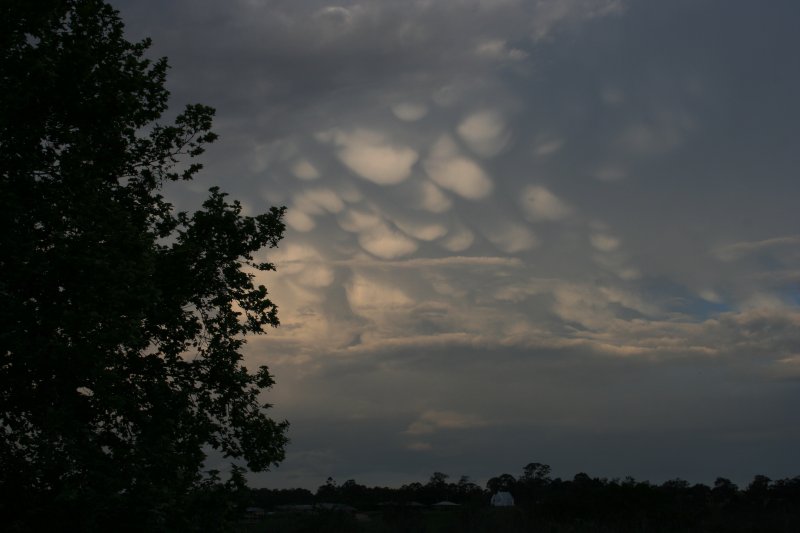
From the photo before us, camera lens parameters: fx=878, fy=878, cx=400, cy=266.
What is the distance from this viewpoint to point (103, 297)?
18.3 metres

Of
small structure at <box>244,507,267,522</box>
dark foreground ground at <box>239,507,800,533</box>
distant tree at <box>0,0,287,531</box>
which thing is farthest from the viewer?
dark foreground ground at <box>239,507,800,533</box>

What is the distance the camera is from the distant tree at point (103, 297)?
18172 mm

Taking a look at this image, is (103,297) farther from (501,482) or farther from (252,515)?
(501,482)

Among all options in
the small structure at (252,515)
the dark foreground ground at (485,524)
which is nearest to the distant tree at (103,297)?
the small structure at (252,515)

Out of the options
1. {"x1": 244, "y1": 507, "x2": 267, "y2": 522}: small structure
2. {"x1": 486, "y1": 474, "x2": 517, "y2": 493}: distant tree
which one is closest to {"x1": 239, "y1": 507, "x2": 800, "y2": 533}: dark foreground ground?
{"x1": 244, "y1": 507, "x2": 267, "y2": 522}: small structure

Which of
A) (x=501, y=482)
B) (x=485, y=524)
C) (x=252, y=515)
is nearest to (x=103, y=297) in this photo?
(x=252, y=515)

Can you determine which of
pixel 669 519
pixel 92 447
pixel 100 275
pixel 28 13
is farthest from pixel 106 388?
pixel 669 519

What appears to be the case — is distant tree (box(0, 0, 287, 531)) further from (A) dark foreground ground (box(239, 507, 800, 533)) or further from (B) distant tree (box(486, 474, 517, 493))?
(B) distant tree (box(486, 474, 517, 493))

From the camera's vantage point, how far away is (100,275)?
59.4 feet

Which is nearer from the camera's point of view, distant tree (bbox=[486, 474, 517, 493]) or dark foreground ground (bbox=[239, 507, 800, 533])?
dark foreground ground (bbox=[239, 507, 800, 533])

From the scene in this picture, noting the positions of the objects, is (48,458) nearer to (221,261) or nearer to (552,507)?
(221,261)

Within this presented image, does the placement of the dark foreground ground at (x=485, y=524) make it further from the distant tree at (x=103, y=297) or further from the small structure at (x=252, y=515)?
the distant tree at (x=103, y=297)

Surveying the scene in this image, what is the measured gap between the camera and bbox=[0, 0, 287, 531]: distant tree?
1817cm

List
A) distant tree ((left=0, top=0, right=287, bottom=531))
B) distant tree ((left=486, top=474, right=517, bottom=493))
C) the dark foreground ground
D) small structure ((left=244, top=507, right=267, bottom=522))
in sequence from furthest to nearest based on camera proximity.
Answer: distant tree ((left=486, top=474, right=517, bottom=493)) → the dark foreground ground → small structure ((left=244, top=507, right=267, bottom=522)) → distant tree ((left=0, top=0, right=287, bottom=531))
